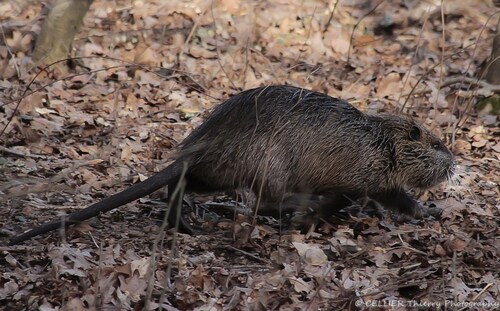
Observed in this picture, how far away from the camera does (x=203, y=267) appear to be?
15.1ft

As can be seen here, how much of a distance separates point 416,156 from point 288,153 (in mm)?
934

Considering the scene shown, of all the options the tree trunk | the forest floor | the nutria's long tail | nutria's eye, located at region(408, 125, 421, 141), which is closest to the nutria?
the nutria's long tail

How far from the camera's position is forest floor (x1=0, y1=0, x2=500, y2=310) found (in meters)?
4.28

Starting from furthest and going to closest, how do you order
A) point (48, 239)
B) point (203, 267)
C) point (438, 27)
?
1. point (438, 27)
2. point (48, 239)
3. point (203, 267)

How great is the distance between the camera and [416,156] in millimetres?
5633

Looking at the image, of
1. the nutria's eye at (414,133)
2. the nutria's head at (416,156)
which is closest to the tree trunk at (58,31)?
the nutria's head at (416,156)

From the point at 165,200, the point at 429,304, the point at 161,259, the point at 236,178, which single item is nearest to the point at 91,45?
the point at 165,200

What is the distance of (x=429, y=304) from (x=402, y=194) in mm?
1558

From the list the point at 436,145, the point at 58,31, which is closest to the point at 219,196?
the point at 436,145

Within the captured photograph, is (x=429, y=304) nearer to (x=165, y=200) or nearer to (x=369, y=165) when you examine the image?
(x=369, y=165)

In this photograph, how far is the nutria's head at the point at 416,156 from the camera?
5.59 meters

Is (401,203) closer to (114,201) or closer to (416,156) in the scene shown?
(416,156)

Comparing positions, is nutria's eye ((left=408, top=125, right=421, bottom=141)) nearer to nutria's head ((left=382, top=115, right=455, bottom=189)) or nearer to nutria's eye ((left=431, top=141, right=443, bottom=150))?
nutria's head ((left=382, top=115, right=455, bottom=189))

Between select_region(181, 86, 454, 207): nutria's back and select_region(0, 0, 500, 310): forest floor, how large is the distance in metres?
0.29
